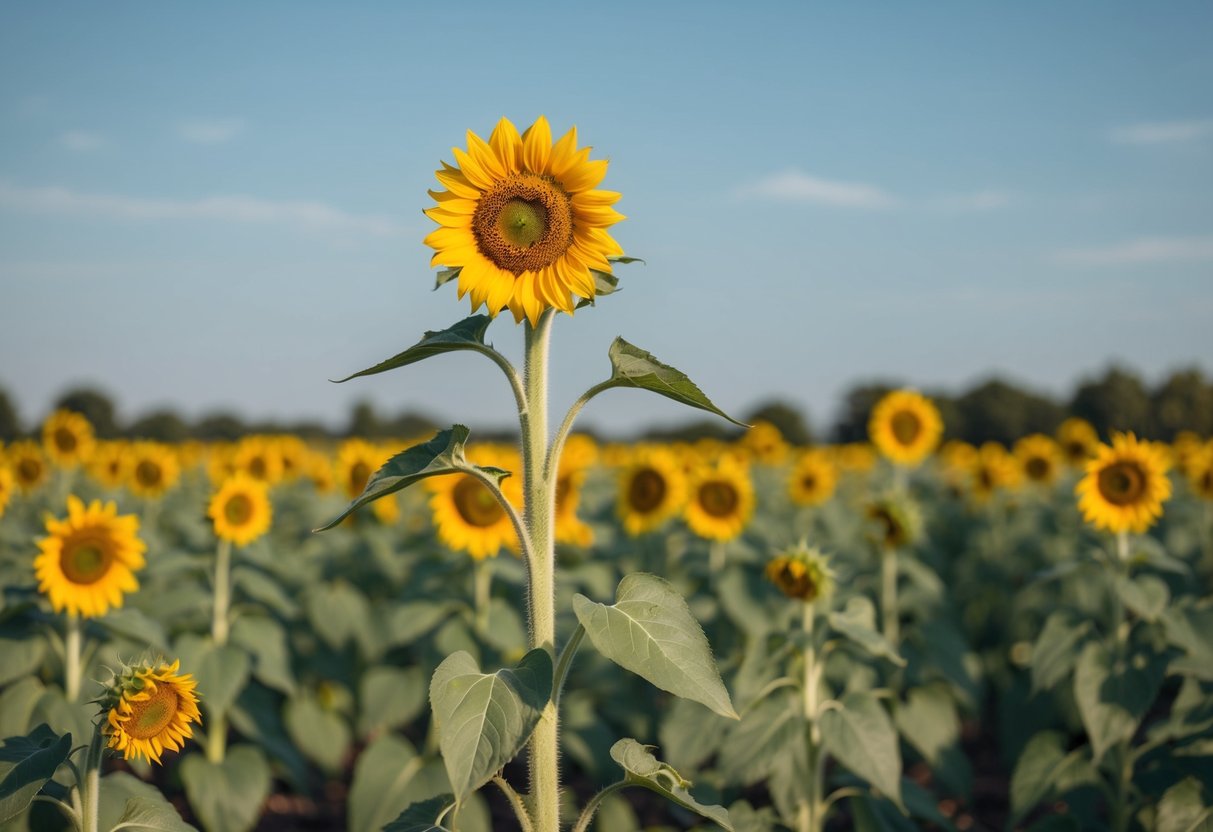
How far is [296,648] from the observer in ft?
22.5

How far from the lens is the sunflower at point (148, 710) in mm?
2938

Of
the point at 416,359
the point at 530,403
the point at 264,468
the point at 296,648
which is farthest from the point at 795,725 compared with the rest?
the point at 264,468

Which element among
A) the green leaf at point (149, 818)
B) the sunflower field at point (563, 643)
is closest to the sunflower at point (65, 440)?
the sunflower field at point (563, 643)

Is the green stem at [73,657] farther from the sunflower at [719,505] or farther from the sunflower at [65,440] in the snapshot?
the sunflower at [65,440]

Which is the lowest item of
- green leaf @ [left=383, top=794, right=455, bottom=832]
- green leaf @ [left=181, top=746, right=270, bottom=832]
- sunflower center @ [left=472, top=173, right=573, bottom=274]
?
green leaf @ [left=181, top=746, right=270, bottom=832]

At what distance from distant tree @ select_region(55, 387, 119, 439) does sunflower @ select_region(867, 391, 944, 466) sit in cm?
1589

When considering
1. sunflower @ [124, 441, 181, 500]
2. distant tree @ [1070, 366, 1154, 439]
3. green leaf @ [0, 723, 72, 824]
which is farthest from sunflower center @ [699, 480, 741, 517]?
distant tree @ [1070, 366, 1154, 439]

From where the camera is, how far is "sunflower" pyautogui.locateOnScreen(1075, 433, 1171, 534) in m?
5.22

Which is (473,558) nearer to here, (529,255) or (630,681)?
(630,681)

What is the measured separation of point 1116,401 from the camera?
124 ft

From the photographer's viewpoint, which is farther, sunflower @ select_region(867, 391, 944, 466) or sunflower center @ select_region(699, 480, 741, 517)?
sunflower @ select_region(867, 391, 944, 466)

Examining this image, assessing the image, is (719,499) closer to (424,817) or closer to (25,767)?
(424,817)

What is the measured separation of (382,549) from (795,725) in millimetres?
3951

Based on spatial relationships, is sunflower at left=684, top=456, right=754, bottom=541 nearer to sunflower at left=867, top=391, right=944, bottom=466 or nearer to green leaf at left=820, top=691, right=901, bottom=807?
sunflower at left=867, top=391, right=944, bottom=466
